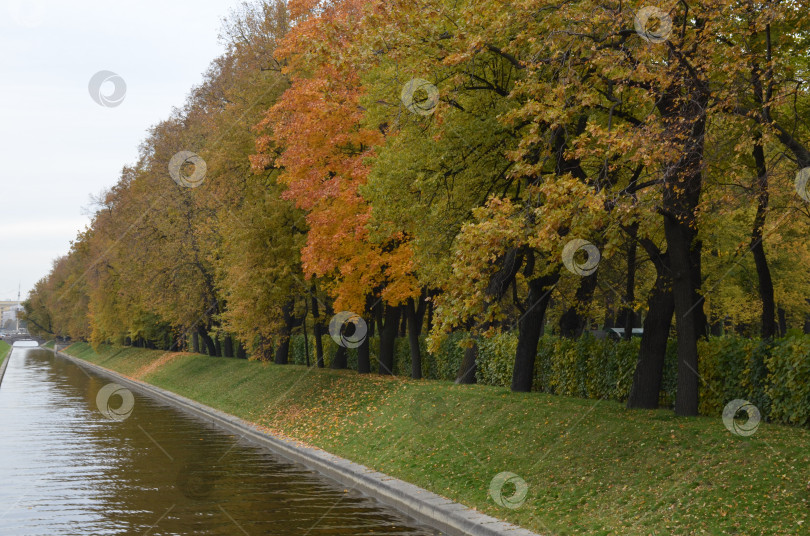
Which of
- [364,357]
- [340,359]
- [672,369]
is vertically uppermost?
[672,369]

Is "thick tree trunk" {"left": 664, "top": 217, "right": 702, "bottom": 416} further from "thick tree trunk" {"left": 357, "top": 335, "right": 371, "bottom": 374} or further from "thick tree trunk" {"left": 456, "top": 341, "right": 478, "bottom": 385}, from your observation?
"thick tree trunk" {"left": 357, "top": 335, "right": 371, "bottom": 374}

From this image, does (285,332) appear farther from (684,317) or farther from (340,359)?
(684,317)

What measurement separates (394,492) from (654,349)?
602cm

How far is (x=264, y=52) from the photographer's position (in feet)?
109

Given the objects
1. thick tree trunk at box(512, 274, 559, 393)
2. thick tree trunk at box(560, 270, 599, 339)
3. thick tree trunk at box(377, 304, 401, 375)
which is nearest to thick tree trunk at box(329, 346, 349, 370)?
thick tree trunk at box(377, 304, 401, 375)

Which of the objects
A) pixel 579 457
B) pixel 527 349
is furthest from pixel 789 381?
pixel 527 349

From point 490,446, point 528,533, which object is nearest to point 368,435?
point 490,446

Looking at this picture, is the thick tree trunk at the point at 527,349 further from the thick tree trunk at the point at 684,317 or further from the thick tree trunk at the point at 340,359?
the thick tree trunk at the point at 340,359

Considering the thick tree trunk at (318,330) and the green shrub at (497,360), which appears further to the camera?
the thick tree trunk at (318,330)

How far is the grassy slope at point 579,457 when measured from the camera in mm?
10039

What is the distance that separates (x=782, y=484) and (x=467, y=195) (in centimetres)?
950

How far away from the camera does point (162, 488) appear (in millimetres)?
14719

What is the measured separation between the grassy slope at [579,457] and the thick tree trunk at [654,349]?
554mm

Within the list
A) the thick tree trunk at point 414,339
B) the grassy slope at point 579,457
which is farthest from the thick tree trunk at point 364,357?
the grassy slope at point 579,457
